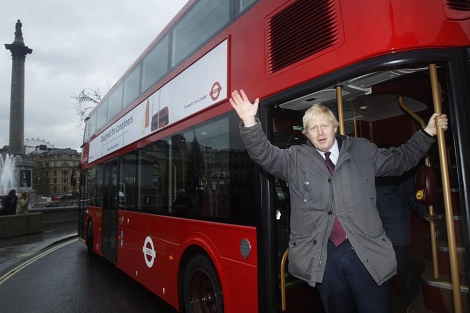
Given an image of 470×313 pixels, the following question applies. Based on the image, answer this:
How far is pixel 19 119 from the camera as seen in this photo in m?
33.8

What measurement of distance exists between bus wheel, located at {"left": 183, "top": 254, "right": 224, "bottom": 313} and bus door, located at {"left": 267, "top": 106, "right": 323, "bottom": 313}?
95 centimetres

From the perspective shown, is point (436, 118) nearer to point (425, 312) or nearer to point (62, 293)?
point (425, 312)

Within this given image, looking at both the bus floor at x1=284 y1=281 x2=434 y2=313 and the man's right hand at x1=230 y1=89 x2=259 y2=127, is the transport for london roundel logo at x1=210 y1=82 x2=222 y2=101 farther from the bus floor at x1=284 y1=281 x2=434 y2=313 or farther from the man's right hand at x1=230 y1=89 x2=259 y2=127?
the bus floor at x1=284 y1=281 x2=434 y2=313

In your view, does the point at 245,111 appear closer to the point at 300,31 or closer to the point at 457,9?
the point at 300,31

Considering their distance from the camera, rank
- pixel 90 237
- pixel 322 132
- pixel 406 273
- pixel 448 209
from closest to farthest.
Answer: pixel 448 209
pixel 322 132
pixel 406 273
pixel 90 237

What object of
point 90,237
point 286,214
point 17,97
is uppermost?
point 17,97

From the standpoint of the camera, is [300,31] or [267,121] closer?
[300,31]

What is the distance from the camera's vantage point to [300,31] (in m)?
2.45

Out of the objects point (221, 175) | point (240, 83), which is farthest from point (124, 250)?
point (240, 83)

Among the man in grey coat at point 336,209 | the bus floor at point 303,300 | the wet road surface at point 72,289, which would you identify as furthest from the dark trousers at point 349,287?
the wet road surface at point 72,289

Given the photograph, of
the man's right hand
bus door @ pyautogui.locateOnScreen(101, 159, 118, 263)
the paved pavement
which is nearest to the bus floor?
→ the man's right hand

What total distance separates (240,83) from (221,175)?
91 cm

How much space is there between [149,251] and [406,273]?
3.31 meters

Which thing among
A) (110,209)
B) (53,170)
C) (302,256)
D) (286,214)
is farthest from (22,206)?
(53,170)
